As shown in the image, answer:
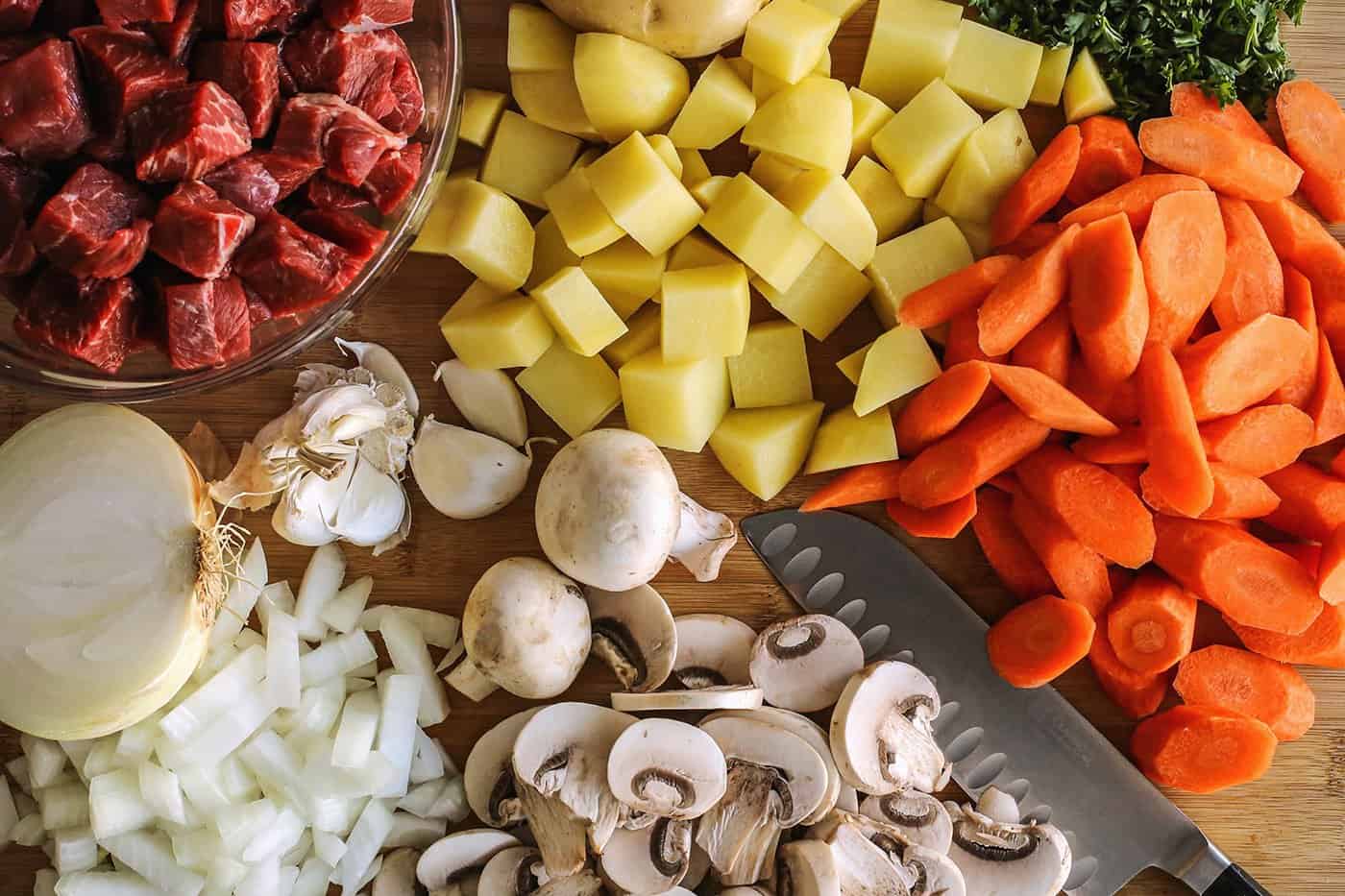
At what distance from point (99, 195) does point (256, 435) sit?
0.72m

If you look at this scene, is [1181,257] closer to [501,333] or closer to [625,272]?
[625,272]

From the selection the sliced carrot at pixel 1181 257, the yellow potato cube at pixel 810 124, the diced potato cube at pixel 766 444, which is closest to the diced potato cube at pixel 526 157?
the yellow potato cube at pixel 810 124

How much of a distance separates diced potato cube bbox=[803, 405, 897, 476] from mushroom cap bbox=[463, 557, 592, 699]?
2.18 feet

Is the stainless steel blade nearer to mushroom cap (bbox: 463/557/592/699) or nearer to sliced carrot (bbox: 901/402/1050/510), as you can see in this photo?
sliced carrot (bbox: 901/402/1050/510)

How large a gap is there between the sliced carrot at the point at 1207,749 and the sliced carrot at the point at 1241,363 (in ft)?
2.30

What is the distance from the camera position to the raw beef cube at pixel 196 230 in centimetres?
192

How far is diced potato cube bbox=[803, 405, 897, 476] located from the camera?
2484 millimetres

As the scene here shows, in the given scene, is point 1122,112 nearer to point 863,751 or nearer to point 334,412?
point 863,751

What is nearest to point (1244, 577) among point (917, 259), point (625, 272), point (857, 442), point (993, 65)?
point (857, 442)

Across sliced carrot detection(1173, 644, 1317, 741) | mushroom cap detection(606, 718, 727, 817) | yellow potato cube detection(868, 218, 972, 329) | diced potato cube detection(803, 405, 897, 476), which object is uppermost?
yellow potato cube detection(868, 218, 972, 329)

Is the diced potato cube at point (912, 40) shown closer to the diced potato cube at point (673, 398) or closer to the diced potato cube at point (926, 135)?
the diced potato cube at point (926, 135)

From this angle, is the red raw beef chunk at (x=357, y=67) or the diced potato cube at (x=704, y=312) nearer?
the red raw beef chunk at (x=357, y=67)

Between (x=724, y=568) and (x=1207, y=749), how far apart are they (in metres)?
1.18

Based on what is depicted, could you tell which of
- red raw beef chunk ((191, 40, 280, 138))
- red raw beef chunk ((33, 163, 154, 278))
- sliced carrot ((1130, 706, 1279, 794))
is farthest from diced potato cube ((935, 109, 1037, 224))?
red raw beef chunk ((33, 163, 154, 278))
